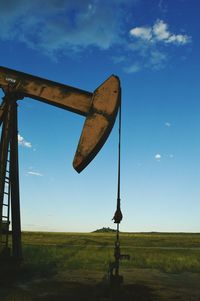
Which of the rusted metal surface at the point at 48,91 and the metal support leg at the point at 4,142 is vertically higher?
the rusted metal surface at the point at 48,91

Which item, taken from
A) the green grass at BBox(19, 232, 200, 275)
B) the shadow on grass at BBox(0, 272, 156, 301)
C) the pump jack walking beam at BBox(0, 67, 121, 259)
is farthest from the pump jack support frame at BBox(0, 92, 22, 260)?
the green grass at BBox(19, 232, 200, 275)

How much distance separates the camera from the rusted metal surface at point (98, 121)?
6008 millimetres

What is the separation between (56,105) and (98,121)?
49.3 inches

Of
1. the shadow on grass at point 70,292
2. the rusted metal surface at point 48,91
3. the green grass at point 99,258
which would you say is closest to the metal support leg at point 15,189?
the rusted metal surface at point 48,91

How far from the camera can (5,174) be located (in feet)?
25.4

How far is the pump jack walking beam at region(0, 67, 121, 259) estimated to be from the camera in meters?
6.13

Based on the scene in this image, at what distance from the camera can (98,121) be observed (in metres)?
6.32

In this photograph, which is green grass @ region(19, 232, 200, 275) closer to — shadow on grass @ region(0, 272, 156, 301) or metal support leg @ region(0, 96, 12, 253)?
shadow on grass @ region(0, 272, 156, 301)

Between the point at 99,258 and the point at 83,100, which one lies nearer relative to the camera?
the point at 83,100

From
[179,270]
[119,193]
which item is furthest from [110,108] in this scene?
[179,270]

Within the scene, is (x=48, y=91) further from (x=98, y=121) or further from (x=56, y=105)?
(x=98, y=121)

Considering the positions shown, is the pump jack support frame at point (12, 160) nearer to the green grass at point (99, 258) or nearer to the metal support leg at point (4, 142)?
the metal support leg at point (4, 142)

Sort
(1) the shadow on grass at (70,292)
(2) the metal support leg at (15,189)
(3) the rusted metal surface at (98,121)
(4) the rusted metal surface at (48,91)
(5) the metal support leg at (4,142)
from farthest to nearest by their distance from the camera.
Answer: (2) the metal support leg at (15,189)
(5) the metal support leg at (4,142)
(4) the rusted metal surface at (48,91)
(1) the shadow on grass at (70,292)
(3) the rusted metal surface at (98,121)

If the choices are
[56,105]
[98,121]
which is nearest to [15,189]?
[56,105]
